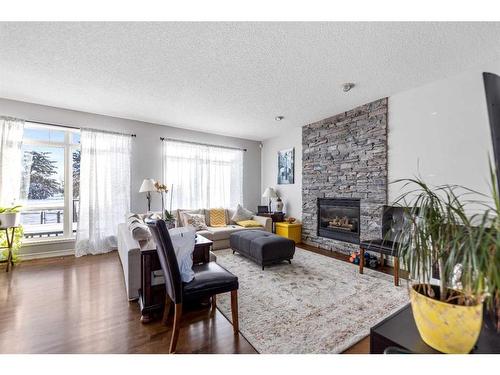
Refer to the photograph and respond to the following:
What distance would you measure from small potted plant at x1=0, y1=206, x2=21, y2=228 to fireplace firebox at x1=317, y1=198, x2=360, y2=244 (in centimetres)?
493

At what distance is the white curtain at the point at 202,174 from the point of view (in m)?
4.90

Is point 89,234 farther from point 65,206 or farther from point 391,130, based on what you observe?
point 391,130

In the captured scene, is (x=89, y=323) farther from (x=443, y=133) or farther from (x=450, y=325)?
(x=443, y=133)

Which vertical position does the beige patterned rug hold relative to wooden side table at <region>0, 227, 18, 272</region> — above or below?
below

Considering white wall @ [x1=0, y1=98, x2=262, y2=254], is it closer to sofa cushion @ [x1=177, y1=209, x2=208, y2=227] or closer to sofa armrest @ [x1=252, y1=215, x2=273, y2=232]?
sofa cushion @ [x1=177, y1=209, x2=208, y2=227]

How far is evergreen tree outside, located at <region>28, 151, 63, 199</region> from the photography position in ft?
12.6

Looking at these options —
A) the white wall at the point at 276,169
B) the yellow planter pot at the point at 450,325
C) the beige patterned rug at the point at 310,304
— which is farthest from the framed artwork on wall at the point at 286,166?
the yellow planter pot at the point at 450,325

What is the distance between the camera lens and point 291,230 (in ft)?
15.6

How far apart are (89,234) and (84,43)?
3.13 meters

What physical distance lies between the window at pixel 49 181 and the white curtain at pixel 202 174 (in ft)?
5.40

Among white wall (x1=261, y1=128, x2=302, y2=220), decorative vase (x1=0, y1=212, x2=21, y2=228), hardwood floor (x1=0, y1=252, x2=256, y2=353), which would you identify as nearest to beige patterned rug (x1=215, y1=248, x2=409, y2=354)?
hardwood floor (x1=0, y1=252, x2=256, y2=353)

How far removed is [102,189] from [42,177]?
983 millimetres
